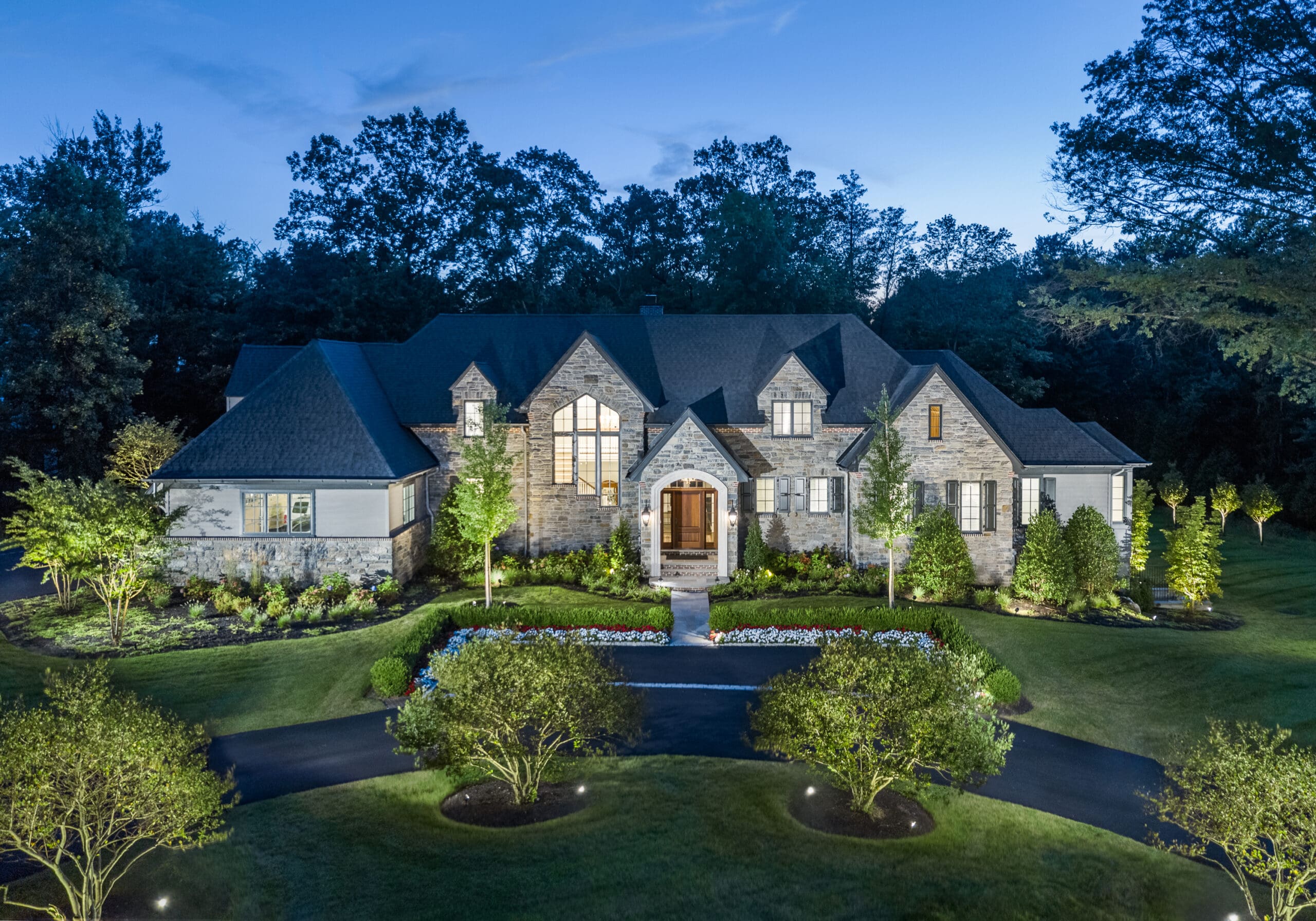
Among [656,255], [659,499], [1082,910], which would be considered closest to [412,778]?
[1082,910]

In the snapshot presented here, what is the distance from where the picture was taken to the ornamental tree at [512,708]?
12297 mm

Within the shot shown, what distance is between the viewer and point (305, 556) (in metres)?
25.2

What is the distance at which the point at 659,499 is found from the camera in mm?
27062

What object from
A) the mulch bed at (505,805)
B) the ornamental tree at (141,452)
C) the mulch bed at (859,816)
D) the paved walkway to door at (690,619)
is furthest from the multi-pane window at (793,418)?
the ornamental tree at (141,452)

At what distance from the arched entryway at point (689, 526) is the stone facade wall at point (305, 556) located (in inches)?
330

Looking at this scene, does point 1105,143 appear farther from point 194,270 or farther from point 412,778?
point 194,270

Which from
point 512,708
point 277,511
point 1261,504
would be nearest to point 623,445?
point 277,511

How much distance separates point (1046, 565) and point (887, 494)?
5587mm

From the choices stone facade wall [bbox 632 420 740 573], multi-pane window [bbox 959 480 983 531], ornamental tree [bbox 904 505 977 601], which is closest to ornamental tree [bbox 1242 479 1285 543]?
multi-pane window [bbox 959 480 983 531]

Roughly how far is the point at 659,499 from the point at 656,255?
3157 cm

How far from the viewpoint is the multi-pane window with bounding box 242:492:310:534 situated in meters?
25.5

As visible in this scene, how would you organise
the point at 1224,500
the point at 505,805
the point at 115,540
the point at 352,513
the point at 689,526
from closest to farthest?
1. the point at 505,805
2. the point at 115,540
3. the point at 352,513
4. the point at 689,526
5. the point at 1224,500

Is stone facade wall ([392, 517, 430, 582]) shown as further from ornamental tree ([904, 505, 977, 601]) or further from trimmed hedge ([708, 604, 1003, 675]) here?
ornamental tree ([904, 505, 977, 601])

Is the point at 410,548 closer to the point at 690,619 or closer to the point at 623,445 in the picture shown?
the point at 623,445
